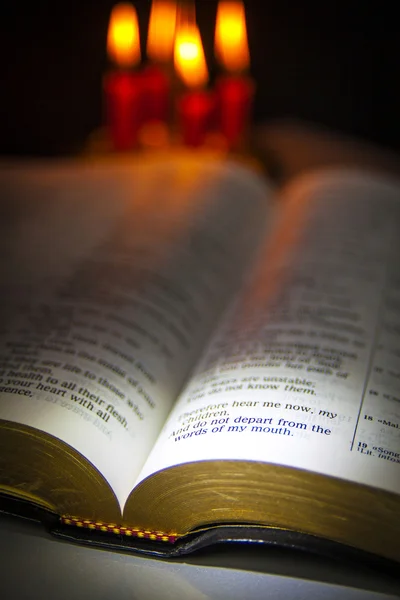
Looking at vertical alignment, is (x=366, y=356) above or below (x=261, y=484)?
above

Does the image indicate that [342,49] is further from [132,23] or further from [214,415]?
[214,415]

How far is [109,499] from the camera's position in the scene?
1.50ft

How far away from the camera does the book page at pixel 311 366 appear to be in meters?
0.43

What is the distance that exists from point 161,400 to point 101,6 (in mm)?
1140

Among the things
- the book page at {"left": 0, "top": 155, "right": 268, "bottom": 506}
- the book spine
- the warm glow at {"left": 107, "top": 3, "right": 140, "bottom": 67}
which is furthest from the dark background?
the book spine

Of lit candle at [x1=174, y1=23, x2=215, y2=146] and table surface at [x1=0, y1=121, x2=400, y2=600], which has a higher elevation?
lit candle at [x1=174, y1=23, x2=215, y2=146]

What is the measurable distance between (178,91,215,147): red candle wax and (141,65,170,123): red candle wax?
0.07 m

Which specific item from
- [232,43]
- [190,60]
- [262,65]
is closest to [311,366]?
[190,60]

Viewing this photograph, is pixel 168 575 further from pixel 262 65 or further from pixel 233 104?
pixel 262 65

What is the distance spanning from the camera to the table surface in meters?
0.42

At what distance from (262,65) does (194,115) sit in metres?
0.46

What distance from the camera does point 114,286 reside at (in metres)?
0.64

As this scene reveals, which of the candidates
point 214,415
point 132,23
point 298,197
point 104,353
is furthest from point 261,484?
point 132,23

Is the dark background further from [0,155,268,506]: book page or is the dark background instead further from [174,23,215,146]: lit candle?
[0,155,268,506]: book page
